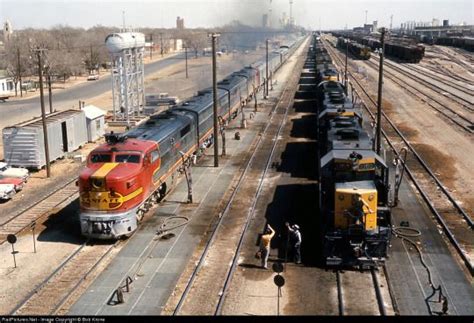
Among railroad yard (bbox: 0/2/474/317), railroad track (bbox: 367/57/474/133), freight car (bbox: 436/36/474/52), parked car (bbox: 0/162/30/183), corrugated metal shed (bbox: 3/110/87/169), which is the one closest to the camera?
railroad yard (bbox: 0/2/474/317)

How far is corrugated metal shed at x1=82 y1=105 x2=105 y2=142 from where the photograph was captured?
41594 mm

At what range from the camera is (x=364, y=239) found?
18.4 metres

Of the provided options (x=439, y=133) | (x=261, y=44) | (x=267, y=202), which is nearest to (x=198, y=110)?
(x=267, y=202)

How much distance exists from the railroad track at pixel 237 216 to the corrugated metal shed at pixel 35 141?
512 inches

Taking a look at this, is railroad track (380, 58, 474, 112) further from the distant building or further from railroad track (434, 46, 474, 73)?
the distant building

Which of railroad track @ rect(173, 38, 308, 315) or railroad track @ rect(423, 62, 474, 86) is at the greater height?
railroad track @ rect(423, 62, 474, 86)

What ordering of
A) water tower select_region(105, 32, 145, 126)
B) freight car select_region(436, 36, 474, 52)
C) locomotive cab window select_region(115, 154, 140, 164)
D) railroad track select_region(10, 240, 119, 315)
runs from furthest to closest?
freight car select_region(436, 36, 474, 52), water tower select_region(105, 32, 145, 126), locomotive cab window select_region(115, 154, 140, 164), railroad track select_region(10, 240, 119, 315)

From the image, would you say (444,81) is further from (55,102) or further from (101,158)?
(101,158)

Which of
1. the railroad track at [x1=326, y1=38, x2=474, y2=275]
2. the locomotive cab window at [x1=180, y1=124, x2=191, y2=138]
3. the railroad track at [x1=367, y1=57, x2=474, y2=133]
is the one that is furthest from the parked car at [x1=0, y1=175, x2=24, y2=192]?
the railroad track at [x1=367, y1=57, x2=474, y2=133]

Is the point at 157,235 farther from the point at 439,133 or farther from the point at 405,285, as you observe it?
the point at 439,133

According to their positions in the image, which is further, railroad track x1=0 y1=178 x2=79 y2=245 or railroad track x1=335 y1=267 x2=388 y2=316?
railroad track x1=0 y1=178 x2=79 y2=245

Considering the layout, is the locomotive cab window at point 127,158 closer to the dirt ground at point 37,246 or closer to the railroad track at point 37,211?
the dirt ground at point 37,246

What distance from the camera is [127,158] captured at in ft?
72.8

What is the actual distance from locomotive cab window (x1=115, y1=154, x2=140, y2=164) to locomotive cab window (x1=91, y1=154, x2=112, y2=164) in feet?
1.10
